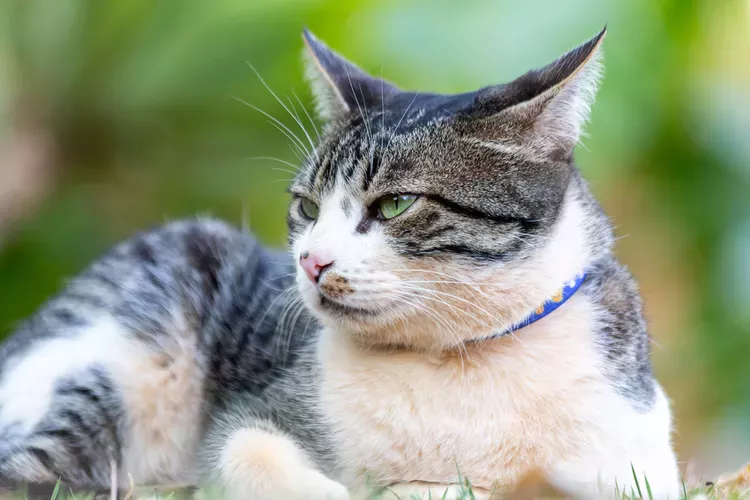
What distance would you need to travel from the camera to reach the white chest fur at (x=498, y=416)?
1935 mm

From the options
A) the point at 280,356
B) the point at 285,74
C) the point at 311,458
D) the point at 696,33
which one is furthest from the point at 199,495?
the point at 696,33

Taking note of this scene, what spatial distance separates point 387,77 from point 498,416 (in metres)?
2.94

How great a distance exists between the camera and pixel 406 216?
1.97m

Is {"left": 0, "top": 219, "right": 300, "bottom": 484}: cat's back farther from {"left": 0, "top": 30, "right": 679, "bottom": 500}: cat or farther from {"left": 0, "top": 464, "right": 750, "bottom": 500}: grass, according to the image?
{"left": 0, "top": 464, "right": 750, "bottom": 500}: grass

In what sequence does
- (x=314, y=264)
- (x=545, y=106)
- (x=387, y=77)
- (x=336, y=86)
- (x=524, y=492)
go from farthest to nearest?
(x=387, y=77) → (x=336, y=86) → (x=545, y=106) → (x=314, y=264) → (x=524, y=492)

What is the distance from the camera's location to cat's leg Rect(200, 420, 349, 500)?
1870mm

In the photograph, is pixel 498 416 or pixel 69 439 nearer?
pixel 498 416

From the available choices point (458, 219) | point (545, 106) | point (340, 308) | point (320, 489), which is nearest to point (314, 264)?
point (340, 308)

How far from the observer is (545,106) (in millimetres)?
2020

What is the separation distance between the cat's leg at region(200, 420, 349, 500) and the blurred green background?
9.13 ft

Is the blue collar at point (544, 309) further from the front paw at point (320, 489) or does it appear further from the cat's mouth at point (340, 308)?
the front paw at point (320, 489)

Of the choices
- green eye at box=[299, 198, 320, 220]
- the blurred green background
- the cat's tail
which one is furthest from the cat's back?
the blurred green background

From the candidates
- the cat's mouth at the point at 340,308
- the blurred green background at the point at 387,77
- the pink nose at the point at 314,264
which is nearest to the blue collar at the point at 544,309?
the cat's mouth at the point at 340,308

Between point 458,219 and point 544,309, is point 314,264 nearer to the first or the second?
point 458,219
